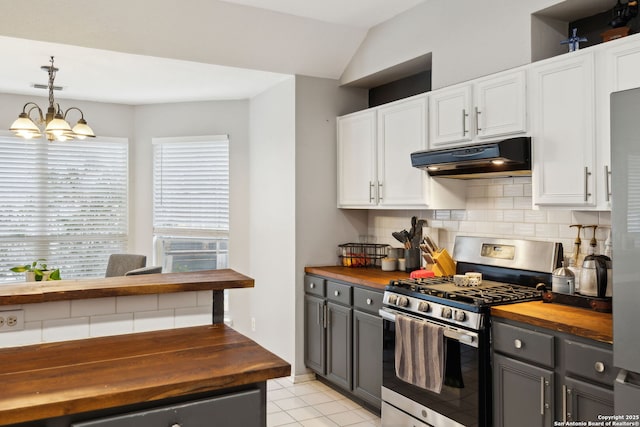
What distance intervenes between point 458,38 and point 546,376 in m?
2.12

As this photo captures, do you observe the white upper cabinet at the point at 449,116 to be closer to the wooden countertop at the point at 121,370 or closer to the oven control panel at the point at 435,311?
the oven control panel at the point at 435,311

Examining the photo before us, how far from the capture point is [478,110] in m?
2.98

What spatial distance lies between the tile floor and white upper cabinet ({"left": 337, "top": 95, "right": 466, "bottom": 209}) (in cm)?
150

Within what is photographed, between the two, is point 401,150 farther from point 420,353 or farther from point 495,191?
point 420,353

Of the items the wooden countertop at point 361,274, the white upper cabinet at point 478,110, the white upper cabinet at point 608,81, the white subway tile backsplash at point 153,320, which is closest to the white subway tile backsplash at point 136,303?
the white subway tile backsplash at point 153,320

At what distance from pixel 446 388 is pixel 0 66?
13.5 feet

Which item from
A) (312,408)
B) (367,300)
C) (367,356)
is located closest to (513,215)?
(367,300)

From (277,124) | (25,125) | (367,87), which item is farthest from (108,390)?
(367,87)

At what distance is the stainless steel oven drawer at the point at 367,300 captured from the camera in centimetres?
338

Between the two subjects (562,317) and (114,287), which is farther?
(562,317)

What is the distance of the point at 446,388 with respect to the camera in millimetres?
2691

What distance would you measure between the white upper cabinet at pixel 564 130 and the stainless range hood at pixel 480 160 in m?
0.09

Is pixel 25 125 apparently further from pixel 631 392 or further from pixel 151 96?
pixel 631 392

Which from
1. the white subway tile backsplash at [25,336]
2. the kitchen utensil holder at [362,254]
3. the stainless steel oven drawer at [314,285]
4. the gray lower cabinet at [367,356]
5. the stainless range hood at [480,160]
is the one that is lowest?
the gray lower cabinet at [367,356]
